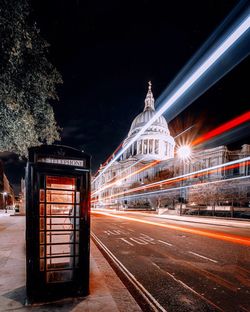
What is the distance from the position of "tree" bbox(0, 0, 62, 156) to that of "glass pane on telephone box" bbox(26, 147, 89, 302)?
368 cm

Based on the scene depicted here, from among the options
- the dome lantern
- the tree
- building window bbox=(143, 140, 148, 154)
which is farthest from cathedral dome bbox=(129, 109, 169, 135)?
the tree

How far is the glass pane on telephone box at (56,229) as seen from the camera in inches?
161

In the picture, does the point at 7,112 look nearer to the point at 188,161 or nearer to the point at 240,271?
the point at 240,271

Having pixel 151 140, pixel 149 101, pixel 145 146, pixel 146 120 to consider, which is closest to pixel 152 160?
pixel 145 146

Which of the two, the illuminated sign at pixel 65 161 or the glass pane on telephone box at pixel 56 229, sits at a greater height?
the illuminated sign at pixel 65 161

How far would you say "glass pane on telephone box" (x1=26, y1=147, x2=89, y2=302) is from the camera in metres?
4.09

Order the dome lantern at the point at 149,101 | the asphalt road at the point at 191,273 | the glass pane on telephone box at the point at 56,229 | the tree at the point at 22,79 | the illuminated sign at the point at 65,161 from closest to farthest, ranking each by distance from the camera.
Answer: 1. the glass pane on telephone box at the point at 56,229
2. the illuminated sign at the point at 65,161
3. the asphalt road at the point at 191,273
4. the tree at the point at 22,79
5. the dome lantern at the point at 149,101

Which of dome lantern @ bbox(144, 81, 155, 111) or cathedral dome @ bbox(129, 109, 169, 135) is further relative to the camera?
dome lantern @ bbox(144, 81, 155, 111)

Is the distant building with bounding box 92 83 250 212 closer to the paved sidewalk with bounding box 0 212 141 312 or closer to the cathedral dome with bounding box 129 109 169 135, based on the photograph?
the cathedral dome with bounding box 129 109 169 135

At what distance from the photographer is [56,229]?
14.3 ft

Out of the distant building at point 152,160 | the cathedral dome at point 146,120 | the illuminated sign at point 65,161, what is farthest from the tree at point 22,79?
the cathedral dome at point 146,120

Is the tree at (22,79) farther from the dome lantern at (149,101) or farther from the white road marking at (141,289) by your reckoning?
the dome lantern at (149,101)

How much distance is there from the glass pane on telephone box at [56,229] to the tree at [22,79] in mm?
3679

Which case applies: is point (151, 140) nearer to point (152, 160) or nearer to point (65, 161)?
point (152, 160)
